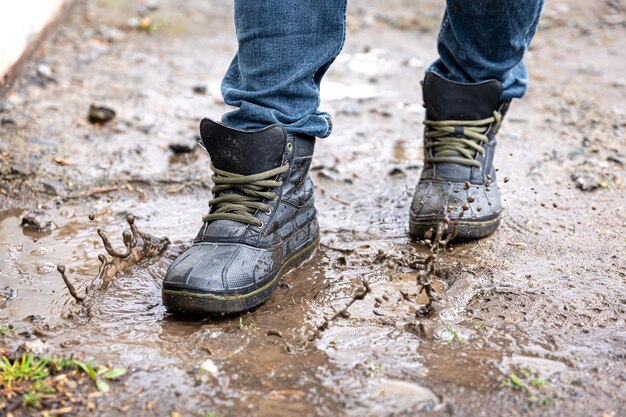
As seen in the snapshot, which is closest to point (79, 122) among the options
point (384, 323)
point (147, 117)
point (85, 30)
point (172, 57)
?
point (147, 117)

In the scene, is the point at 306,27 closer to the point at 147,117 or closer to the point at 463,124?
the point at 463,124

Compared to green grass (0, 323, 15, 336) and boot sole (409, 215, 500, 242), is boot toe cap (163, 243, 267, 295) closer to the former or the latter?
green grass (0, 323, 15, 336)

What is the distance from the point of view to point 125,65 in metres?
4.64

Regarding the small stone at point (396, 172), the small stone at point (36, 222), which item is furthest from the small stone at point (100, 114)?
the small stone at point (396, 172)

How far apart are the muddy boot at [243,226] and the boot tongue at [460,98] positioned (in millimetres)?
564

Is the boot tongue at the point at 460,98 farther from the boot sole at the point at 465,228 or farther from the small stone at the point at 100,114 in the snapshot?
the small stone at the point at 100,114

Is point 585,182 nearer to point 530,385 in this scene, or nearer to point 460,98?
point 460,98

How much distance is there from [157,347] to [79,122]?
2155 mm

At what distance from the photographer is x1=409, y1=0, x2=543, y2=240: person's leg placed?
2449 millimetres

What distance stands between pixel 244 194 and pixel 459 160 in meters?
0.86

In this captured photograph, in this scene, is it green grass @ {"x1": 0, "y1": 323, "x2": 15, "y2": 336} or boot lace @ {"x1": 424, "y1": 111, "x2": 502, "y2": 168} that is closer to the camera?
green grass @ {"x1": 0, "y1": 323, "x2": 15, "y2": 336}

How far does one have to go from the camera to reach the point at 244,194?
224 cm

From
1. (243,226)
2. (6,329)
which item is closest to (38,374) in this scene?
(6,329)

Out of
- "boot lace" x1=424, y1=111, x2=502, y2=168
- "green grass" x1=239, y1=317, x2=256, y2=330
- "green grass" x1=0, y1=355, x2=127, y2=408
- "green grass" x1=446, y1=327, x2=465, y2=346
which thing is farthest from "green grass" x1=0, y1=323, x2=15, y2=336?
"boot lace" x1=424, y1=111, x2=502, y2=168
